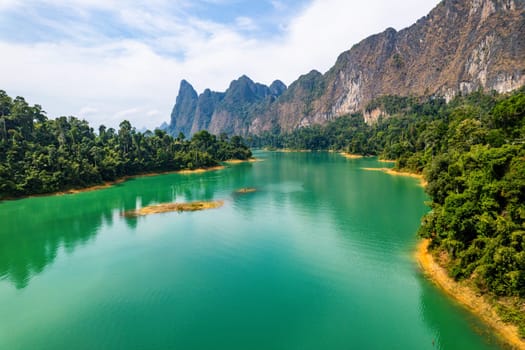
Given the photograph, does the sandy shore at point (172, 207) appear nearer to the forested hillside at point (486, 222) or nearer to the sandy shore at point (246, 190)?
the sandy shore at point (246, 190)

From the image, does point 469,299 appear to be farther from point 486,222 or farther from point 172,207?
point 172,207

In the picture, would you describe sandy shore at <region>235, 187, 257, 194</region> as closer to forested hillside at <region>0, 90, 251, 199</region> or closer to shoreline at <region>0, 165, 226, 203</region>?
shoreline at <region>0, 165, 226, 203</region>

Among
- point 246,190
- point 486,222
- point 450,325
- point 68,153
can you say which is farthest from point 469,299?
point 68,153

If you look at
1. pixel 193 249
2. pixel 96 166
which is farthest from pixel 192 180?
pixel 193 249

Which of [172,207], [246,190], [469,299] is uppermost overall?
[246,190]

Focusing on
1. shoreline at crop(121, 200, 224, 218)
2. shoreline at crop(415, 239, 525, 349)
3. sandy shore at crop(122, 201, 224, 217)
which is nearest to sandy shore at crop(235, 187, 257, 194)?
shoreline at crop(121, 200, 224, 218)

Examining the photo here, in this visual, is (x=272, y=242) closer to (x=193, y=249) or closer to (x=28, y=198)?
(x=193, y=249)
